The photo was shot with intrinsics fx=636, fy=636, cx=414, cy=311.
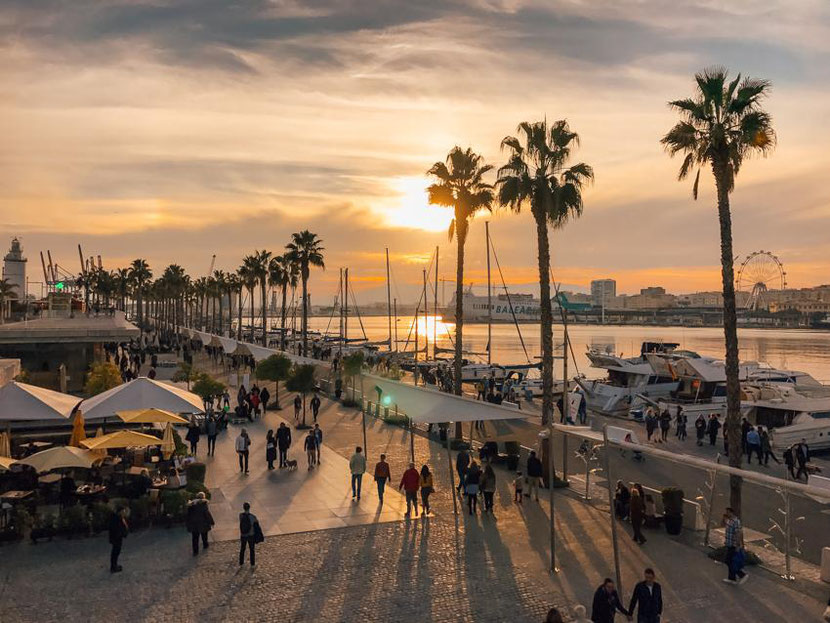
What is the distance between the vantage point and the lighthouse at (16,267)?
122 metres

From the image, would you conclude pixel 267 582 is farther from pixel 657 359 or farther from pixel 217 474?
pixel 657 359

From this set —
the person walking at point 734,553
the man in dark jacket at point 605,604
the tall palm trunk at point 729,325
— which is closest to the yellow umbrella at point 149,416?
the man in dark jacket at point 605,604

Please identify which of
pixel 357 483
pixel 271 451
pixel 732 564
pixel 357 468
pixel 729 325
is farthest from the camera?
pixel 271 451

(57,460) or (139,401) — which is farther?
(139,401)

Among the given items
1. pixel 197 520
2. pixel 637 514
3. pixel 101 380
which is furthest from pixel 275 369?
pixel 637 514

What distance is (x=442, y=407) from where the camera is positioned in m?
17.1

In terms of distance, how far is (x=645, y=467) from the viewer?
21.7 m

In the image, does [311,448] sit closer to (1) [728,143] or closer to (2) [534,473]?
(2) [534,473]

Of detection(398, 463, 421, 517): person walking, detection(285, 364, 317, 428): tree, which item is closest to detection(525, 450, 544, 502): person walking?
detection(398, 463, 421, 517): person walking

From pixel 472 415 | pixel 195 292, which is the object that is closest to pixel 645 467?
pixel 472 415

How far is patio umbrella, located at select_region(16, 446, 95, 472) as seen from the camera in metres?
13.6

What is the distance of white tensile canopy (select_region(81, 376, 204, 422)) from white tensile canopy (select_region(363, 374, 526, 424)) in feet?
19.2

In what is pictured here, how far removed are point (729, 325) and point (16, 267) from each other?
13776 centimetres

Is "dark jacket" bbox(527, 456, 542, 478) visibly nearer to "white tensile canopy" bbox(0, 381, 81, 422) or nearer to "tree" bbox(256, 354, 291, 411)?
"white tensile canopy" bbox(0, 381, 81, 422)
